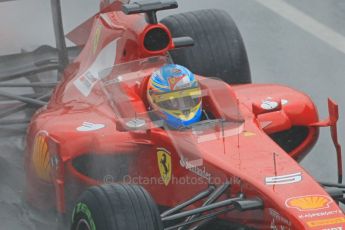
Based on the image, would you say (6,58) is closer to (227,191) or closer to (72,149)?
(72,149)

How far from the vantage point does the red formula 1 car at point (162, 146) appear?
7164 millimetres

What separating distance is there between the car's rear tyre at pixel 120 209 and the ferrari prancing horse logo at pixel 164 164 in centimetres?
67

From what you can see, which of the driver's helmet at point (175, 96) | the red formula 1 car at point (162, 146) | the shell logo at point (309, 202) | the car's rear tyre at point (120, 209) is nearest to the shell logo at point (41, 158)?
the red formula 1 car at point (162, 146)

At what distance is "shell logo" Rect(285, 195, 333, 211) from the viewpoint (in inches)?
278

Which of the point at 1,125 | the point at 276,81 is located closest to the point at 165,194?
the point at 1,125

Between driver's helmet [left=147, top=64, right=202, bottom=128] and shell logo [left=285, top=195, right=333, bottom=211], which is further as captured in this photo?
driver's helmet [left=147, top=64, right=202, bottom=128]

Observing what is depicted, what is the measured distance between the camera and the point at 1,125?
9688mm

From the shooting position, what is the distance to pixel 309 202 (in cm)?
712

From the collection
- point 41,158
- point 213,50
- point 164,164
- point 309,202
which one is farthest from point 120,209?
point 213,50

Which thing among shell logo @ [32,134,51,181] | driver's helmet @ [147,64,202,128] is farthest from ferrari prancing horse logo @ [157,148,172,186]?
shell logo @ [32,134,51,181]

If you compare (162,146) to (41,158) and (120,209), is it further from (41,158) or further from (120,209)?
(41,158)

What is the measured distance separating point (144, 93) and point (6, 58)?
283 cm

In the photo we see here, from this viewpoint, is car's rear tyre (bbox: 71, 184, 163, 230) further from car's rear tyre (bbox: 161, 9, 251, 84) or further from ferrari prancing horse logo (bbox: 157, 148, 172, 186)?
car's rear tyre (bbox: 161, 9, 251, 84)

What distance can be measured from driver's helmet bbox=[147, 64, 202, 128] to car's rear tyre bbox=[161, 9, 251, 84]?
162 cm
